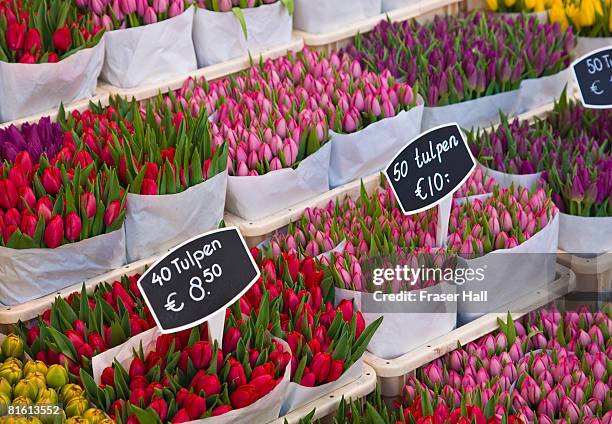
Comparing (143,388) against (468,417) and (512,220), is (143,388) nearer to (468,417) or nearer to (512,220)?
(468,417)

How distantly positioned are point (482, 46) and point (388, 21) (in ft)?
1.09

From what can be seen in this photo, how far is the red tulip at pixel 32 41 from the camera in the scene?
2.45 m

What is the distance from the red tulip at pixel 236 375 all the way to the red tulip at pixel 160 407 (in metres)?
0.13

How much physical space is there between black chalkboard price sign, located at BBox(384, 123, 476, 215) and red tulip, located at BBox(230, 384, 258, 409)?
0.55 metres

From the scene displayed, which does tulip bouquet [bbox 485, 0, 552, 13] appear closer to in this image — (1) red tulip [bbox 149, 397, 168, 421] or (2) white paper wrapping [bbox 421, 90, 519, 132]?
(2) white paper wrapping [bbox 421, 90, 519, 132]

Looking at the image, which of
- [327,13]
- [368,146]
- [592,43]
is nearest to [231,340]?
[368,146]

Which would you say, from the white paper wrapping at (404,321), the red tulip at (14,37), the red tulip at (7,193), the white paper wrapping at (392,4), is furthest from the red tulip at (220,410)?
the white paper wrapping at (392,4)

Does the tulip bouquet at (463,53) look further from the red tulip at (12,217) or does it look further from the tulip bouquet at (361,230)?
the red tulip at (12,217)

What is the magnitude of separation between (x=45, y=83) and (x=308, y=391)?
110 cm

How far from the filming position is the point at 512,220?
2238mm

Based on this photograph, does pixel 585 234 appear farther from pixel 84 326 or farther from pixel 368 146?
pixel 84 326

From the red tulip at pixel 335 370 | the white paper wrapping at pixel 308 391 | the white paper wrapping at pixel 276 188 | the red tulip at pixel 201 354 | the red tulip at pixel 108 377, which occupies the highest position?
the white paper wrapping at pixel 276 188

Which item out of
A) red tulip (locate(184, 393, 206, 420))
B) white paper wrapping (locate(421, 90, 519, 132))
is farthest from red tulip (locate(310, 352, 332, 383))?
white paper wrapping (locate(421, 90, 519, 132))

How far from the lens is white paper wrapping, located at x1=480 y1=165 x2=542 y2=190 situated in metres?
2.47
